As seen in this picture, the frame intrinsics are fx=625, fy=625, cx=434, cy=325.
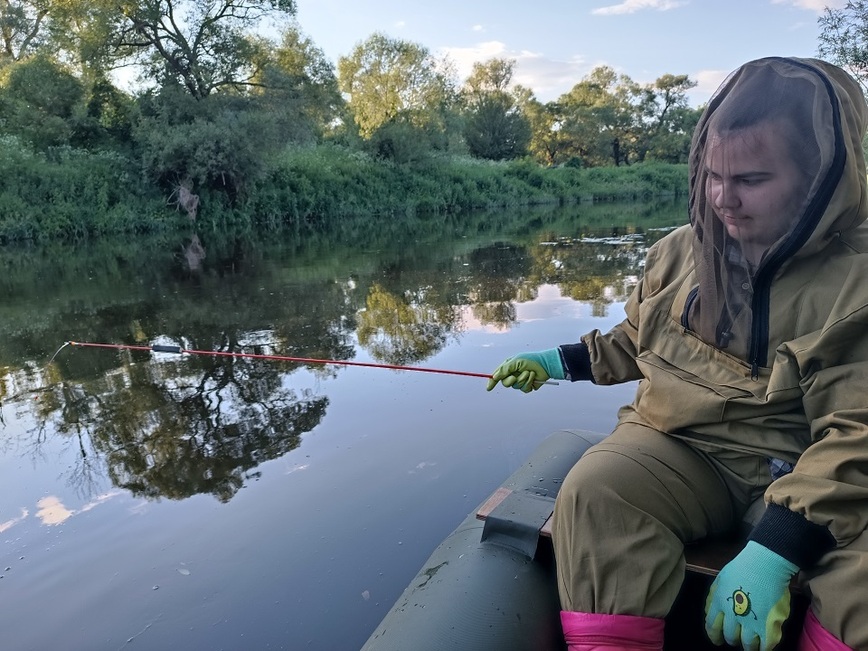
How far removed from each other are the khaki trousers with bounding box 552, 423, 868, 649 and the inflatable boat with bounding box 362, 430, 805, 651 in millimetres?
102

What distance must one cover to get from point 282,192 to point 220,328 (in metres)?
15.7

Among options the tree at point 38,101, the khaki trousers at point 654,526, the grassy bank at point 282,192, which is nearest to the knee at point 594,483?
the khaki trousers at point 654,526

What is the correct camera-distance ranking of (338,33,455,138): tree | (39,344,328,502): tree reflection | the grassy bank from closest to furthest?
1. (39,344,328,502): tree reflection
2. the grassy bank
3. (338,33,455,138): tree

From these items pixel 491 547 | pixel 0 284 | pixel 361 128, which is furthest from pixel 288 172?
pixel 491 547

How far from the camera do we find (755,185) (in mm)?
1383

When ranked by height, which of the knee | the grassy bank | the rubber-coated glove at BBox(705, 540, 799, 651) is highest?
the grassy bank

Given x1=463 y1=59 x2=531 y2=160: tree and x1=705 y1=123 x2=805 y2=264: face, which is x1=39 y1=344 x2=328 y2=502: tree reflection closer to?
x1=705 y1=123 x2=805 y2=264: face

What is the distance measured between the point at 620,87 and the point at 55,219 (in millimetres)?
43476

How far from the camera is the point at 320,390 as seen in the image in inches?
155

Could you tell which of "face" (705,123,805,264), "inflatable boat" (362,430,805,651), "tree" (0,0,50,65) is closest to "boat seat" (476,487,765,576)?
"inflatable boat" (362,430,805,651)

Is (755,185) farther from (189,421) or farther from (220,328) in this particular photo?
(220,328)

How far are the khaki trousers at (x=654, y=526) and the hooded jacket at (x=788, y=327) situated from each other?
5cm

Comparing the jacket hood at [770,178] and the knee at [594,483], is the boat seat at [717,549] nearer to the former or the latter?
the knee at [594,483]

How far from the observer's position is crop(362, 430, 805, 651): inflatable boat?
4.42 ft
